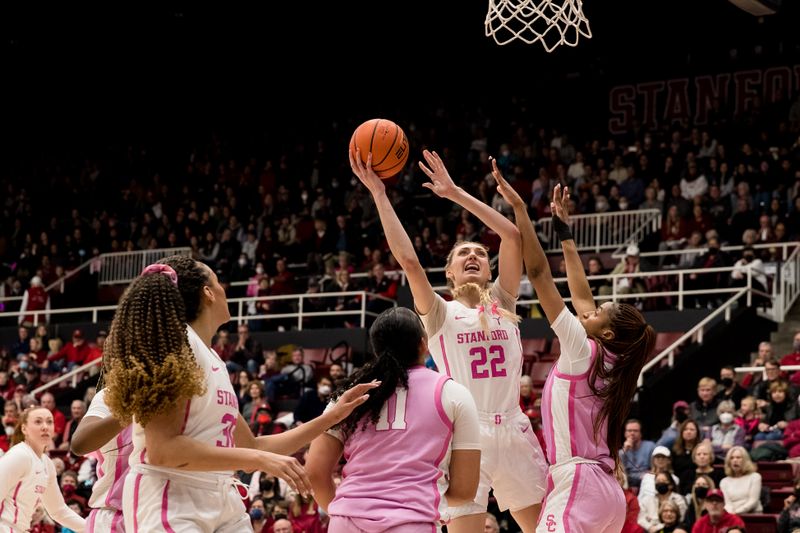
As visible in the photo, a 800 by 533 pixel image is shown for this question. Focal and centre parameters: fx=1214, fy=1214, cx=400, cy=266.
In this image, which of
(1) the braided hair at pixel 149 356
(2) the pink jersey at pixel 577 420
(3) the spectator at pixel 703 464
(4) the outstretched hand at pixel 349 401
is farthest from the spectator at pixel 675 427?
(1) the braided hair at pixel 149 356

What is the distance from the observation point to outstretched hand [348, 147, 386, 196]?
6102mm

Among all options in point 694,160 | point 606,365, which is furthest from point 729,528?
point 694,160

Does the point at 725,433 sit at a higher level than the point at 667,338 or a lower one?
lower

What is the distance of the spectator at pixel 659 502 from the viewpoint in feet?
33.4

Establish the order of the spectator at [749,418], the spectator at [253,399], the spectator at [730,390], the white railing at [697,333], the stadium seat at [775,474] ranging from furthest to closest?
the spectator at [253,399], the white railing at [697,333], the spectator at [730,390], the spectator at [749,418], the stadium seat at [775,474]

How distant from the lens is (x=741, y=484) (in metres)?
10.3

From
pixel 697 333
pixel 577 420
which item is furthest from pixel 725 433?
pixel 577 420

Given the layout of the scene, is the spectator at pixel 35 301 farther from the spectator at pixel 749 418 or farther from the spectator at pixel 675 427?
the spectator at pixel 749 418

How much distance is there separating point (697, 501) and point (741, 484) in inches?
16.9

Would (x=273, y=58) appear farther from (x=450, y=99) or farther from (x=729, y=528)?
(x=729, y=528)

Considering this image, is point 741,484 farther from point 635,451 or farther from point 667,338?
point 667,338

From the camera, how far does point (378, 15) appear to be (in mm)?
25406

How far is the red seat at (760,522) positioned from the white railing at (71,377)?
10.3 m

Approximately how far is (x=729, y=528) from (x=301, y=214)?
13217 mm
